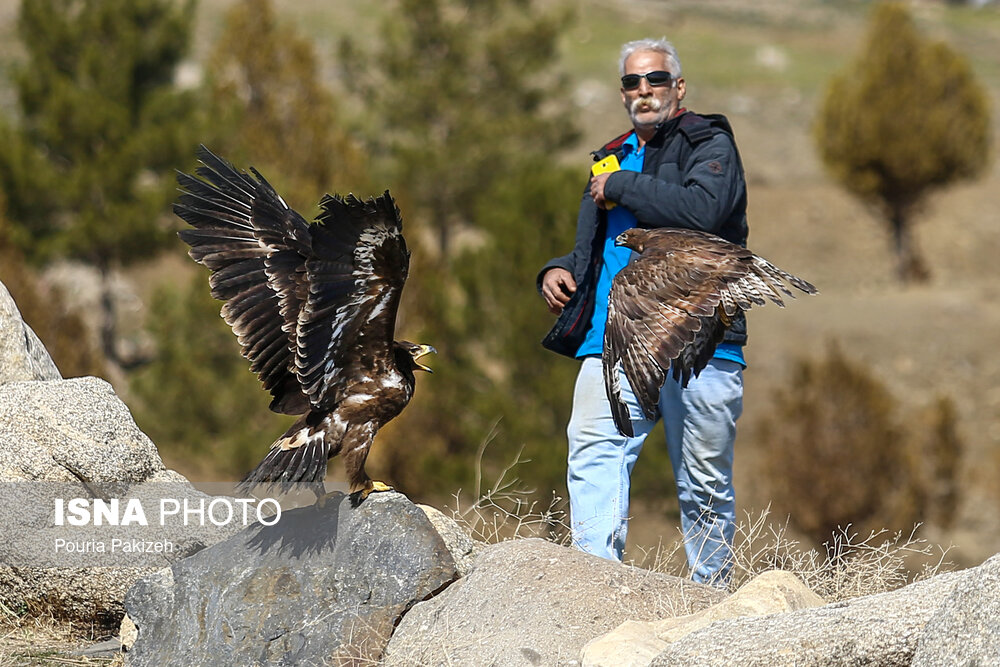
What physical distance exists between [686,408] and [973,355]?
60.0 ft

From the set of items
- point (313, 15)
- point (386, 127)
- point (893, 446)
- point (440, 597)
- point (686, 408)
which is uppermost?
point (313, 15)

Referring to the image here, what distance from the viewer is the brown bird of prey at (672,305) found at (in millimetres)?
3854

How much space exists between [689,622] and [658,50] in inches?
75.0

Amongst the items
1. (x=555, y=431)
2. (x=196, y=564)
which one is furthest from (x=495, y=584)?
(x=555, y=431)

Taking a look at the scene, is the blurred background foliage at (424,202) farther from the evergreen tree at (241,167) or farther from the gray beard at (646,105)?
the gray beard at (646,105)

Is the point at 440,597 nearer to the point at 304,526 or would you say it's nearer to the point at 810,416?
Result: the point at 304,526

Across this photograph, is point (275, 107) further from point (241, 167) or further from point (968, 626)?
point (968, 626)

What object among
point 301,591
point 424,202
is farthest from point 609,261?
point 424,202

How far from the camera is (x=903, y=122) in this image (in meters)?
25.2

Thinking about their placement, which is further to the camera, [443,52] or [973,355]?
[443,52]

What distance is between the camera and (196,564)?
4223 mm

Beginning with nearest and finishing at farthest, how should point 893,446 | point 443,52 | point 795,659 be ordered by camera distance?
point 795,659, point 893,446, point 443,52

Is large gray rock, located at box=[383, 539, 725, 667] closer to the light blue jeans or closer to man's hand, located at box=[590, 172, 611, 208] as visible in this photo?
the light blue jeans

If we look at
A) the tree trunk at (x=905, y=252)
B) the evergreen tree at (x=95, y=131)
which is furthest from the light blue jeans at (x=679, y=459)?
the tree trunk at (x=905, y=252)
